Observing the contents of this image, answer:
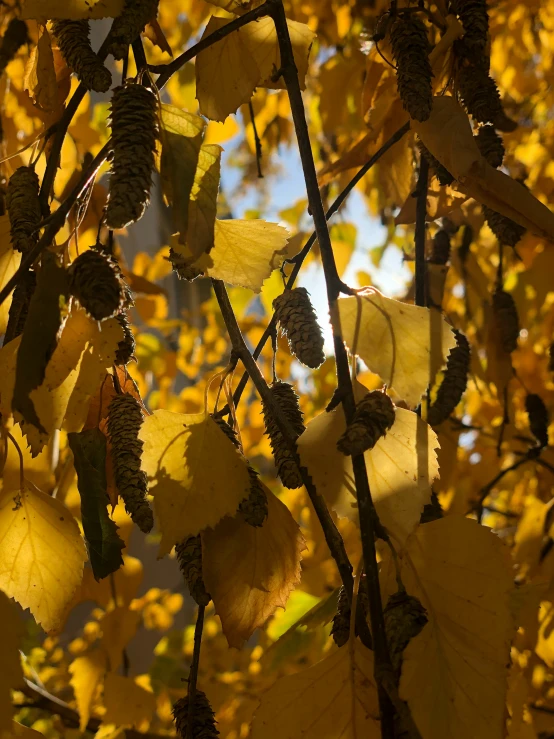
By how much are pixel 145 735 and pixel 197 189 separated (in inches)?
32.6

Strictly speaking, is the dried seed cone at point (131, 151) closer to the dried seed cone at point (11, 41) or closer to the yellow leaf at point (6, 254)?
the yellow leaf at point (6, 254)

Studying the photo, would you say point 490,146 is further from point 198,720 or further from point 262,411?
point 198,720

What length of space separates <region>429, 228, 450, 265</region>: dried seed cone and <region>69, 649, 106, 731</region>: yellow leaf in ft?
2.12

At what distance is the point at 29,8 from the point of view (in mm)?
342

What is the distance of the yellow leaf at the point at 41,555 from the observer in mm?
405

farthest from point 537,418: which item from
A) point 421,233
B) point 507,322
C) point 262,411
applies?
point 262,411

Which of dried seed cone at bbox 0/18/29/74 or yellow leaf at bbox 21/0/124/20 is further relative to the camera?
dried seed cone at bbox 0/18/29/74

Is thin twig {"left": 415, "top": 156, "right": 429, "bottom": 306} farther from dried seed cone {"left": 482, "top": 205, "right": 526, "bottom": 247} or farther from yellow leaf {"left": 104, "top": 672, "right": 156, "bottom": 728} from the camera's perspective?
yellow leaf {"left": 104, "top": 672, "right": 156, "bottom": 728}

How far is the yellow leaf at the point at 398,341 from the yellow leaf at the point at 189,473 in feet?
0.28

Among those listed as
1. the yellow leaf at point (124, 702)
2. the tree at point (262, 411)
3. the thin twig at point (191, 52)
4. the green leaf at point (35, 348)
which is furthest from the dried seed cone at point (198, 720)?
the yellow leaf at point (124, 702)

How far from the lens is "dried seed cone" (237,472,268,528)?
14.3 inches

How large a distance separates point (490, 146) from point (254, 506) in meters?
0.28

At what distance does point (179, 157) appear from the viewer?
0.31 metres

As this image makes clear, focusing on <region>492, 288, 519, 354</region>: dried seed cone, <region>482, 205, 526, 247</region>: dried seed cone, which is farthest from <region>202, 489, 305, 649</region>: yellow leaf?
<region>492, 288, 519, 354</region>: dried seed cone
